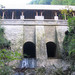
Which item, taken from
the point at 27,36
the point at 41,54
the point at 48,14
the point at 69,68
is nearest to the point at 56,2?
the point at 48,14

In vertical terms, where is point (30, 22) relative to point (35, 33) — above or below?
above

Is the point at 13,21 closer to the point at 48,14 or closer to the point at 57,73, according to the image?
the point at 48,14

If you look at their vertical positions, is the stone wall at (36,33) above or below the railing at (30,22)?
below

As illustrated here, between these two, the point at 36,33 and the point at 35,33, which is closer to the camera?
the point at 36,33

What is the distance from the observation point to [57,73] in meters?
12.0

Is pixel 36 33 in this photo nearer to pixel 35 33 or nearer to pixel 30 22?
pixel 35 33

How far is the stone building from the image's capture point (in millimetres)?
15695

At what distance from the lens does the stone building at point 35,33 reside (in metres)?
15.7

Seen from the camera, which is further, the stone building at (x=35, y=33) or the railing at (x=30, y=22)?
the railing at (x=30, y=22)

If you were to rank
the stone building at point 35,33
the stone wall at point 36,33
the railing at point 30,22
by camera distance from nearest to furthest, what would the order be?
1. the stone building at point 35,33
2. the stone wall at point 36,33
3. the railing at point 30,22

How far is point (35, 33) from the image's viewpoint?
17734mm

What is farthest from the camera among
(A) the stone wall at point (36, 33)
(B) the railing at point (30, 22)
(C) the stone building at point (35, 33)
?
(B) the railing at point (30, 22)

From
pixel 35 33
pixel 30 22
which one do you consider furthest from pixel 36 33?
pixel 30 22

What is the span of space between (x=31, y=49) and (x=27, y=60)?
496 centimetres
